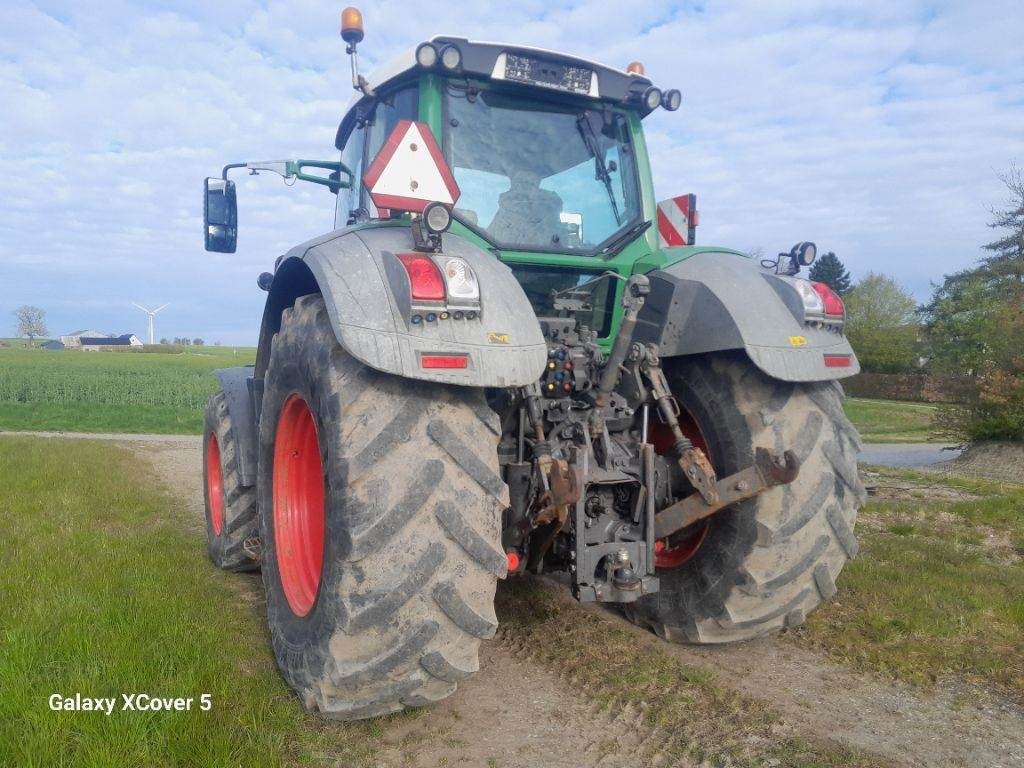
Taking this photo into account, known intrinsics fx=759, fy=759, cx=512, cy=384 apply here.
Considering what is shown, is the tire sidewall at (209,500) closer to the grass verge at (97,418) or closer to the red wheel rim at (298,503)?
the red wheel rim at (298,503)

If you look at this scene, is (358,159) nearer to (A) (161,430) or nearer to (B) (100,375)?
(A) (161,430)

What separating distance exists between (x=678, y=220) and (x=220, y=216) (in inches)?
111

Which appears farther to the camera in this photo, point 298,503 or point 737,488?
point 298,503

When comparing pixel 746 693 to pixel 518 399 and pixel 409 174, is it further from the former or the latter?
pixel 409 174

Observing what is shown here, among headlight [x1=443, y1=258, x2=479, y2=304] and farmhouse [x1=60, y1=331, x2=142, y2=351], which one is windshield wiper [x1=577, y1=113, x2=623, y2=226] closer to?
headlight [x1=443, y1=258, x2=479, y2=304]

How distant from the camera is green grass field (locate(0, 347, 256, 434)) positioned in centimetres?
1838

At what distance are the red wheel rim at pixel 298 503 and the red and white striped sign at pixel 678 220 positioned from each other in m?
2.25

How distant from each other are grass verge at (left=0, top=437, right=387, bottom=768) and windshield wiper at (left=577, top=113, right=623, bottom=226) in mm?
2602

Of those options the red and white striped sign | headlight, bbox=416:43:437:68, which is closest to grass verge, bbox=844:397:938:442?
the red and white striped sign

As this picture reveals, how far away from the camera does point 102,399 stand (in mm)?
23734

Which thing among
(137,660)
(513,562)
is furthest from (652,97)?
(137,660)

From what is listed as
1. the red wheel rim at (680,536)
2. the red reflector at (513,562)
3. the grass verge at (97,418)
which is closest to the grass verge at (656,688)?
the red wheel rim at (680,536)

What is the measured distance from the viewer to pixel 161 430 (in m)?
17.6

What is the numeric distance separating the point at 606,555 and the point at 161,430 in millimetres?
17017
